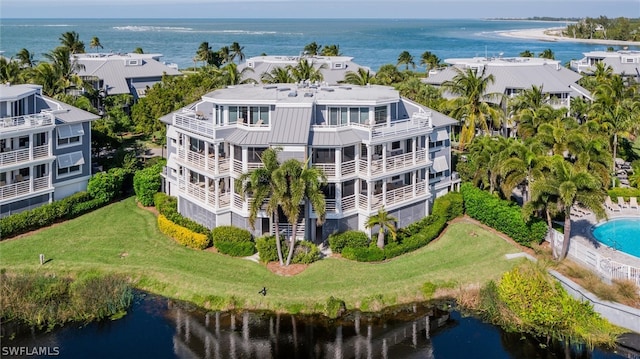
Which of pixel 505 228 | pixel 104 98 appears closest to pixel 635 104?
pixel 505 228

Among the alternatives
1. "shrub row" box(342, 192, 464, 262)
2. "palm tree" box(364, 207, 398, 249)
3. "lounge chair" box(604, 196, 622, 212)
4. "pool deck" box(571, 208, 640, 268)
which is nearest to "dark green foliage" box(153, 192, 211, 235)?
"shrub row" box(342, 192, 464, 262)

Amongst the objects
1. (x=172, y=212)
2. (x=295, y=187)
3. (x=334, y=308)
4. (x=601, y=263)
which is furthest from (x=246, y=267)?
(x=601, y=263)

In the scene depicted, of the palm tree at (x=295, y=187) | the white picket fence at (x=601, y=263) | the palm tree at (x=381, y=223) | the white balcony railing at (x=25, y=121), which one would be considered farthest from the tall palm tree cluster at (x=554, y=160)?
the white balcony railing at (x=25, y=121)

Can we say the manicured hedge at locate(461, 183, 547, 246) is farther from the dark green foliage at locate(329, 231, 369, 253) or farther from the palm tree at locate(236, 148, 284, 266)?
the palm tree at locate(236, 148, 284, 266)

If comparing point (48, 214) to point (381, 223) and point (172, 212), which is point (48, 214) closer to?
point (172, 212)

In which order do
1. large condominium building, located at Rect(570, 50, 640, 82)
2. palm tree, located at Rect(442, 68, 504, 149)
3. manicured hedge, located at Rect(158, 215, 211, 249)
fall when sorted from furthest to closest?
large condominium building, located at Rect(570, 50, 640, 82) → palm tree, located at Rect(442, 68, 504, 149) → manicured hedge, located at Rect(158, 215, 211, 249)

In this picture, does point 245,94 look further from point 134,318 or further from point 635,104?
point 635,104
